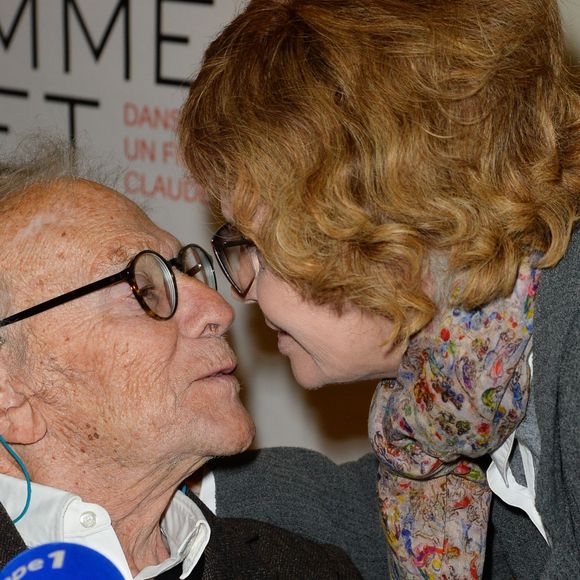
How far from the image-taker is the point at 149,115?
2584 mm

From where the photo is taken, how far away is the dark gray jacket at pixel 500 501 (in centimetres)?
126

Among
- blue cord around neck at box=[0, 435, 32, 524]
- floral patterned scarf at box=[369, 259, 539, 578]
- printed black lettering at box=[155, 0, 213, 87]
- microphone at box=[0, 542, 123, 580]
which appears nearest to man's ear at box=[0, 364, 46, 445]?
blue cord around neck at box=[0, 435, 32, 524]

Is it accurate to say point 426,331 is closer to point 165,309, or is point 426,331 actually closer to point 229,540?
point 165,309

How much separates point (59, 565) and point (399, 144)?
2.42ft

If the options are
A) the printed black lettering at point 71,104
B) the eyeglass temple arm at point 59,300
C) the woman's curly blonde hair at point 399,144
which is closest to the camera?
the woman's curly blonde hair at point 399,144

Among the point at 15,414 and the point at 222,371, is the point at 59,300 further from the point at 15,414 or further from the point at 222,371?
the point at 222,371

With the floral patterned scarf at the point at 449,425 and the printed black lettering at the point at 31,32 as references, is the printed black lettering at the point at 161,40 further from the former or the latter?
the floral patterned scarf at the point at 449,425

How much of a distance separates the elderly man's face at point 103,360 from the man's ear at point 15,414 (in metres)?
0.02

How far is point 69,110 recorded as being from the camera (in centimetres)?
272

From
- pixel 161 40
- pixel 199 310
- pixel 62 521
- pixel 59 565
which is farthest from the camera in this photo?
pixel 161 40

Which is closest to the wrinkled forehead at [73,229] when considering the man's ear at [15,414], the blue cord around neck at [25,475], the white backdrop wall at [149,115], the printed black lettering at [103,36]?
the man's ear at [15,414]

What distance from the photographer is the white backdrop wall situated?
99.2 inches

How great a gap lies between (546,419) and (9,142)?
2.13 m

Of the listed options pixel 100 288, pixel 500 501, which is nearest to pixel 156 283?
pixel 100 288
